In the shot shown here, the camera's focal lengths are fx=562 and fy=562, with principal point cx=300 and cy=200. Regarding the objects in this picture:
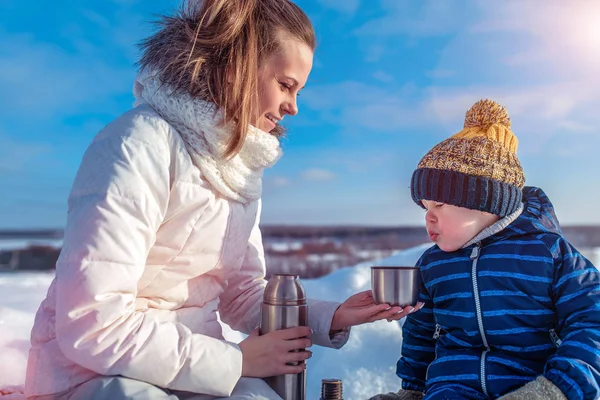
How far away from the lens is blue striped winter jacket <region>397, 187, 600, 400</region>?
169cm

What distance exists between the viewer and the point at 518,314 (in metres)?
1.83

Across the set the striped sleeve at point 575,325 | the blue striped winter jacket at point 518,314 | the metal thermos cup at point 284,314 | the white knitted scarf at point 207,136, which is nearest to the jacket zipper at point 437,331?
the blue striped winter jacket at point 518,314

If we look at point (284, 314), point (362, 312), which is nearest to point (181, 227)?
point (284, 314)

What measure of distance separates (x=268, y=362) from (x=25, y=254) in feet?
53.4

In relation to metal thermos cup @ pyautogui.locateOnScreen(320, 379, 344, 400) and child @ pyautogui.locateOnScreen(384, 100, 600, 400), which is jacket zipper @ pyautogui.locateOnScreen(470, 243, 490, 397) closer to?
child @ pyautogui.locateOnScreen(384, 100, 600, 400)

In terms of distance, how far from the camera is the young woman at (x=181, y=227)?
1.41 meters

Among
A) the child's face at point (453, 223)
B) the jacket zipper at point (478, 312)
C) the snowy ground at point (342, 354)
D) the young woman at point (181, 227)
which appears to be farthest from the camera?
the snowy ground at point (342, 354)

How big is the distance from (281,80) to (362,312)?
0.83 meters

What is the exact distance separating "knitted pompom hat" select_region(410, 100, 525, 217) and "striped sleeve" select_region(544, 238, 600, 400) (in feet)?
0.81

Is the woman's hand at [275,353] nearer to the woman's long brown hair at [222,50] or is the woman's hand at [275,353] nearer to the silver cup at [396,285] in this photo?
the silver cup at [396,285]

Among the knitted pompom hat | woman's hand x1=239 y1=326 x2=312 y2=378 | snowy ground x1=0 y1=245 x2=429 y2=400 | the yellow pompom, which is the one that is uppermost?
the yellow pompom

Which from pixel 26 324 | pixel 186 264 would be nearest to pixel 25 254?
pixel 26 324

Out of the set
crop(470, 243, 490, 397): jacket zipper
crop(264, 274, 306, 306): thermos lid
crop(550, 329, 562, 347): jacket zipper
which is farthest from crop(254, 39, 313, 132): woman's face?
crop(550, 329, 562, 347): jacket zipper

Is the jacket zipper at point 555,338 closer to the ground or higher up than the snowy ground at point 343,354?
higher up
